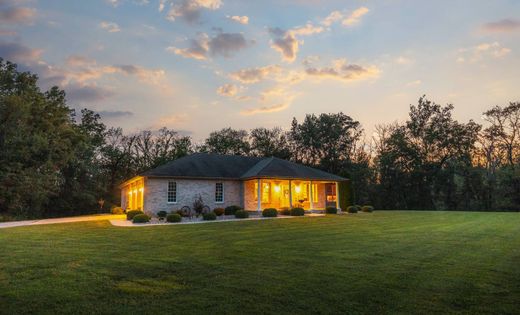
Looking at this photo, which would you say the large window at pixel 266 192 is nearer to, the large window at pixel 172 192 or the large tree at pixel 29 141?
the large window at pixel 172 192

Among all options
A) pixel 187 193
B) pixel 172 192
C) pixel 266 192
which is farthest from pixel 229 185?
pixel 172 192

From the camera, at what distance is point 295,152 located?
48.2 meters

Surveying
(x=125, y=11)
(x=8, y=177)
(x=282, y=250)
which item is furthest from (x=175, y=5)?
(x=8, y=177)

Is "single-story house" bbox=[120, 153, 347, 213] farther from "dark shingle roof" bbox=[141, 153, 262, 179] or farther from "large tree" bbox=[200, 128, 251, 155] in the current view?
"large tree" bbox=[200, 128, 251, 155]

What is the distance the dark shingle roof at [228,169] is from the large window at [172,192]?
34.9 inches

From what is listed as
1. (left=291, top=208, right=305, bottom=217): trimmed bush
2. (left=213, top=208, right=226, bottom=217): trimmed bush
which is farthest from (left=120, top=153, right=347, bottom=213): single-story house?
(left=213, top=208, right=226, bottom=217): trimmed bush

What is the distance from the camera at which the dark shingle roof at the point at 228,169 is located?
2500 cm

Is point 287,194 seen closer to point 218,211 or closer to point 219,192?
point 219,192

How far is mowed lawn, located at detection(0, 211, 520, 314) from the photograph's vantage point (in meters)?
4.66

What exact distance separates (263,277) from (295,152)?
42.4 meters

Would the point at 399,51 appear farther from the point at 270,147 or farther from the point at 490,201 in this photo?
the point at 270,147

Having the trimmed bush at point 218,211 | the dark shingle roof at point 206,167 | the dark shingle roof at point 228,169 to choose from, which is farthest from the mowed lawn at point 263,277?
the dark shingle roof at point 228,169

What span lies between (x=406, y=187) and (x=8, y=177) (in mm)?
39185

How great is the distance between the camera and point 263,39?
691 inches
